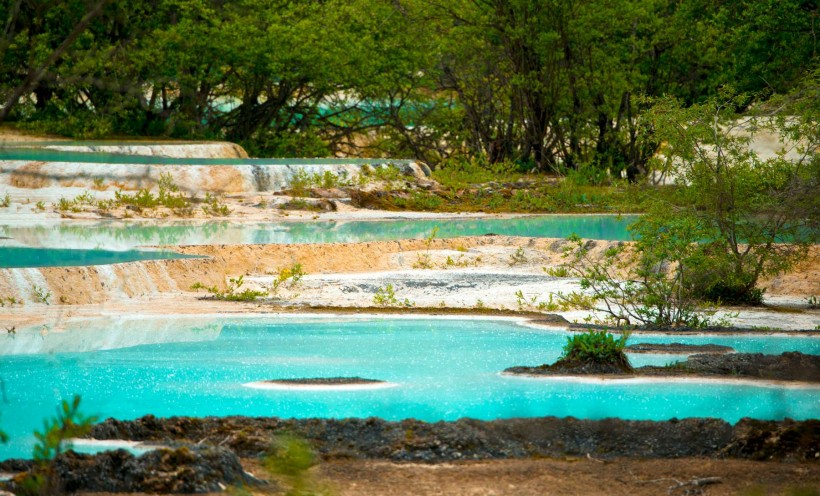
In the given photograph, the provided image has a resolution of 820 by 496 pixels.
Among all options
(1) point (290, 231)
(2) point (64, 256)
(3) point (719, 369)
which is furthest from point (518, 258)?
(3) point (719, 369)

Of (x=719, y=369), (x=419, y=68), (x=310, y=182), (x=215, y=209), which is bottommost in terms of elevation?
(x=719, y=369)

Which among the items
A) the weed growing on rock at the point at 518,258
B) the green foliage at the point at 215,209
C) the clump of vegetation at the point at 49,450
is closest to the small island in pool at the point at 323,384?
the clump of vegetation at the point at 49,450

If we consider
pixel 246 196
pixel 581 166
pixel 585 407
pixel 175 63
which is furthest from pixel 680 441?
pixel 175 63

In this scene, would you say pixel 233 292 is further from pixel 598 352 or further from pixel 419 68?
pixel 419 68

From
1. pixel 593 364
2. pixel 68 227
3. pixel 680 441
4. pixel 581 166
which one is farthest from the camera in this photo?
pixel 581 166

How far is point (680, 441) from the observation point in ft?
22.0

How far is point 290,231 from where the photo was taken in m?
18.4

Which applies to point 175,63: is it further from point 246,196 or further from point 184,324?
point 184,324

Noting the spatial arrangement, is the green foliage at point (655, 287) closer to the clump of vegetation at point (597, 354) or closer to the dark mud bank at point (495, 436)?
the clump of vegetation at point (597, 354)

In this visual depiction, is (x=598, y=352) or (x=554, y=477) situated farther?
(x=598, y=352)

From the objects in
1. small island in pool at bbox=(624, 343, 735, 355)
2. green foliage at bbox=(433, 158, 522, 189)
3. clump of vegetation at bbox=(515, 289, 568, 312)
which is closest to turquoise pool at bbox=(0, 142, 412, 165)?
green foliage at bbox=(433, 158, 522, 189)

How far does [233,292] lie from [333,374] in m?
4.97

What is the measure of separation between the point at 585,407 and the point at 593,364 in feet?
3.38

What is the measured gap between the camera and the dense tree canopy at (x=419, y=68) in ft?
90.7
